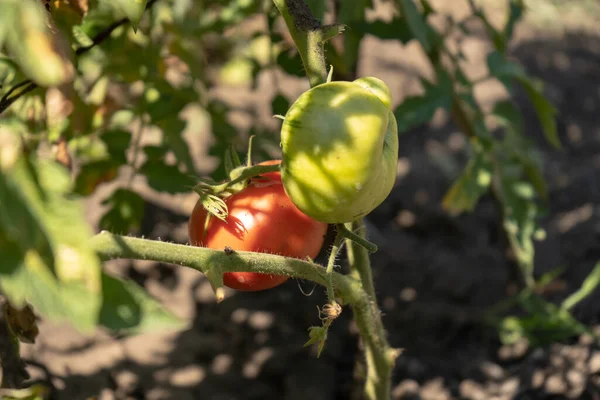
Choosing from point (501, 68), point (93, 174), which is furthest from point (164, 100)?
point (501, 68)

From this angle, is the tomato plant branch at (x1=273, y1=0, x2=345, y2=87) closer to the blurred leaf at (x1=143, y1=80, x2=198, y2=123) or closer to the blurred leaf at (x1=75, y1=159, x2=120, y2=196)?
the blurred leaf at (x1=143, y1=80, x2=198, y2=123)

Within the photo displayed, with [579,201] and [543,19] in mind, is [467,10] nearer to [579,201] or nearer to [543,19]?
[543,19]

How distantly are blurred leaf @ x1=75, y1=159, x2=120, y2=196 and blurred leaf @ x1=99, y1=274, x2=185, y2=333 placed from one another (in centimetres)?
73

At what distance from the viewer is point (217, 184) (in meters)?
1.00

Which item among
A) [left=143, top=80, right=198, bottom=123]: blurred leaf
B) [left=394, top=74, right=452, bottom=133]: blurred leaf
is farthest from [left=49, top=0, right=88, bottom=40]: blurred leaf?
[left=394, top=74, right=452, bottom=133]: blurred leaf

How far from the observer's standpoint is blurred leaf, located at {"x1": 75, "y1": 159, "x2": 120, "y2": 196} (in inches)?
54.9

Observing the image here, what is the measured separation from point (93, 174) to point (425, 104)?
27.8 inches

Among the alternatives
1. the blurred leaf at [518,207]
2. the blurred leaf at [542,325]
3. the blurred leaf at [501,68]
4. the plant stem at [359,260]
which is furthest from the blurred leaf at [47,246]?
the blurred leaf at [542,325]

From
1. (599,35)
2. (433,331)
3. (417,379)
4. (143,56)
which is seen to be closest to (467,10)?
(599,35)

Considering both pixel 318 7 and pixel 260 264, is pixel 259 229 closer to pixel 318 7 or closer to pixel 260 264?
pixel 260 264

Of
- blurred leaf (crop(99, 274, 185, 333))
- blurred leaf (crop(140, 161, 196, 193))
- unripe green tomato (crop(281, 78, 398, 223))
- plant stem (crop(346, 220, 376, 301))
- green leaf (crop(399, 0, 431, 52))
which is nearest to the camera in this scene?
blurred leaf (crop(99, 274, 185, 333))

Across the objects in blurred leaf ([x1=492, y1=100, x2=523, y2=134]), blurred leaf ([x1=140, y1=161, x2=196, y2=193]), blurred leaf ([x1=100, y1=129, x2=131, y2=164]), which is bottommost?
blurred leaf ([x1=492, y1=100, x2=523, y2=134])

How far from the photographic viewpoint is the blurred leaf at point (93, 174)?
1.39 metres

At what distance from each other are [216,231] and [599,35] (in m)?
2.70
